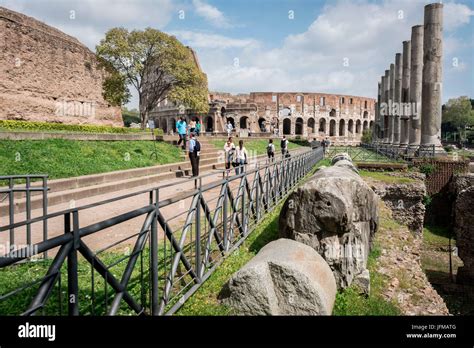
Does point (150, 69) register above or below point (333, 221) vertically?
above

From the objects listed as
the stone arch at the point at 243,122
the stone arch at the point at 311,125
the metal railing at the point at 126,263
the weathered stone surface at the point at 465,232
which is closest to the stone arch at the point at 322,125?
the stone arch at the point at 311,125

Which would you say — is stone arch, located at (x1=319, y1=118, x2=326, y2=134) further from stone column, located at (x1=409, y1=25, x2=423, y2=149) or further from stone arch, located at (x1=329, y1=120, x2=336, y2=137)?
stone column, located at (x1=409, y1=25, x2=423, y2=149)

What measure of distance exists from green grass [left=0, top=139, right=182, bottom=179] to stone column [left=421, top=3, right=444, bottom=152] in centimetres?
1367

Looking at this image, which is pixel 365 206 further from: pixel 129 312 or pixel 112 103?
pixel 112 103

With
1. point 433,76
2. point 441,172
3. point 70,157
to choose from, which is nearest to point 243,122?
point 433,76

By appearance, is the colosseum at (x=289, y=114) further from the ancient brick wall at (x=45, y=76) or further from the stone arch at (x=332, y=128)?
the ancient brick wall at (x=45, y=76)

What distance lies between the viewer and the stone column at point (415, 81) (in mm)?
22953

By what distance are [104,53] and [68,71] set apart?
127 inches

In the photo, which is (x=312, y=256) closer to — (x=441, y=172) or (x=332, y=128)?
(x=441, y=172)

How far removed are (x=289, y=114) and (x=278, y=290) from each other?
5427 cm

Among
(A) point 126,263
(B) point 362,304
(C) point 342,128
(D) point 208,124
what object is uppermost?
(C) point 342,128

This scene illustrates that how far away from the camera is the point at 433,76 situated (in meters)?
19.3

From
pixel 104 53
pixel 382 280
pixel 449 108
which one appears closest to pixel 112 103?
pixel 104 53

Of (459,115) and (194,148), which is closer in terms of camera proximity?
(194,148)
